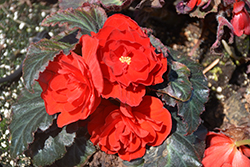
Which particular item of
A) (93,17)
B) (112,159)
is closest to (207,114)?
(112,159)

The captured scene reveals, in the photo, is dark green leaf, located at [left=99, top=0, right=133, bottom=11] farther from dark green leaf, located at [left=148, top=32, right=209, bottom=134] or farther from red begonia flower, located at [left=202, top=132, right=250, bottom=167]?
red begonia flower, located at [left=202, top=132, right=250, bottom=167]

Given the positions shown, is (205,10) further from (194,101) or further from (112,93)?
(112,93)

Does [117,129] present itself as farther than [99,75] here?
Yes

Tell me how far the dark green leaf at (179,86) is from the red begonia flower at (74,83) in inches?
13.2

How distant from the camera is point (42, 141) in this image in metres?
1.29

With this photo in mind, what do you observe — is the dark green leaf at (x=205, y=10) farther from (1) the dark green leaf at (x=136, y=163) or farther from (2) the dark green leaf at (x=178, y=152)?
(1) the dark green leaf at (x=136, y=163)

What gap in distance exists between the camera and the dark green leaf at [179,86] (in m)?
1.05

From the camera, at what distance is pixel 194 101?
1.15 metres

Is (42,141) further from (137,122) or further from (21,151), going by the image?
(137,122)

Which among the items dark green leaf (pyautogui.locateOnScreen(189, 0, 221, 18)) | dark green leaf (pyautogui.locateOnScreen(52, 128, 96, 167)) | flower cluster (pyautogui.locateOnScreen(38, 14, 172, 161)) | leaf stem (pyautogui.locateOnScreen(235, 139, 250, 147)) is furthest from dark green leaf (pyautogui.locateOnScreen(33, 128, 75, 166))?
dark green leaf (pyautogui.locateOnScreen(189, 0, 221, 18))

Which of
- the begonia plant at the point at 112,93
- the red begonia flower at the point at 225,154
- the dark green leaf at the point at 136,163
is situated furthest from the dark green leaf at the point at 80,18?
the red begonia flower at the point at 225,154

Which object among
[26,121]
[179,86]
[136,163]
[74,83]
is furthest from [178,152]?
[26,121]

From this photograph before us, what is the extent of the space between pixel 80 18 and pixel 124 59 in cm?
37

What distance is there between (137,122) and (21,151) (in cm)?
60
